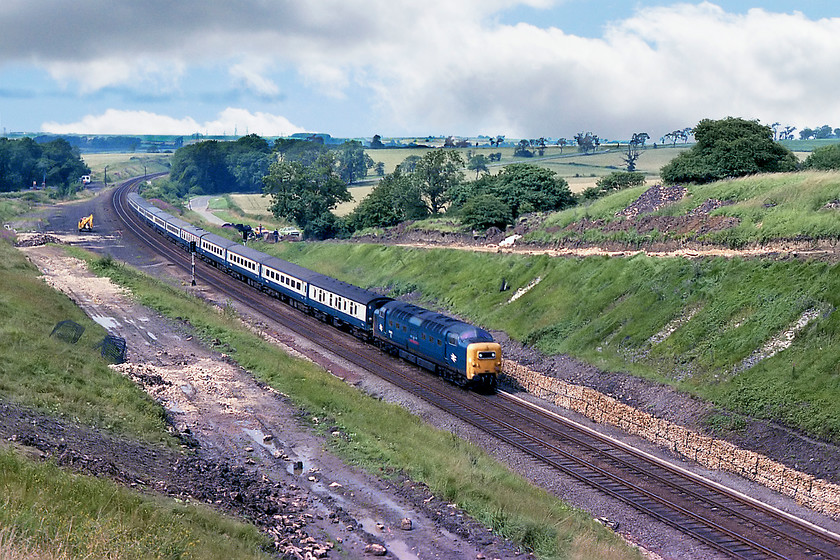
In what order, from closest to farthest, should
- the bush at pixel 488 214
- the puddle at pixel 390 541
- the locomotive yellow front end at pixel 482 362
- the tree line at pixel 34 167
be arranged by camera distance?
the puddle at pixel 390 541
the locomotive yellow front end at pixel 482 362
the bush at pixel 488 214
the tree line at pixel 34 167

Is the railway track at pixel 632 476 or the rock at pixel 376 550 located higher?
the rock at pixel 376 550

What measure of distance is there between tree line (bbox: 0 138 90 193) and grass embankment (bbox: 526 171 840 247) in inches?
5052

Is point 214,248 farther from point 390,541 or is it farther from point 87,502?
point 87,502

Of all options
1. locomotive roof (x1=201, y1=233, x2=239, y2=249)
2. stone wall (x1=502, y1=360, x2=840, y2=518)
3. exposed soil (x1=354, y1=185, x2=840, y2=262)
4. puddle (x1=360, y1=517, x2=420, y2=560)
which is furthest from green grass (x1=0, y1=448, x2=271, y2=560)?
locomotive roof (x1=201, y1=233, x2=239, y2=249)

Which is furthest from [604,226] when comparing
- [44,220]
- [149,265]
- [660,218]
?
[44,220]

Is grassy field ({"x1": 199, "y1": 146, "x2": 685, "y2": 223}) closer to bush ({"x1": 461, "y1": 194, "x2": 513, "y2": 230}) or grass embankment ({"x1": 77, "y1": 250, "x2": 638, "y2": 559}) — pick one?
bush ({"x1": 461, "y1": 194, "x2": 513, "y2": 230})

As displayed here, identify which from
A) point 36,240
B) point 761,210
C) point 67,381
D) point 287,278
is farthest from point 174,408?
point 36,240

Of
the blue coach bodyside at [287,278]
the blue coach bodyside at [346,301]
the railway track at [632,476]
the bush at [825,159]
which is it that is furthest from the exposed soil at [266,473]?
the bush at [825,159]

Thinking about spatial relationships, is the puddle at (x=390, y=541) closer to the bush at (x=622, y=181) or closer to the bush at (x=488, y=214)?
the bush at (x=488, y=214)

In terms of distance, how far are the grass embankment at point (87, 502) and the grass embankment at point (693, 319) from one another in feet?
71.8

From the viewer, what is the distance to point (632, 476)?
90.9ft

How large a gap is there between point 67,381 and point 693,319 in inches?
1101

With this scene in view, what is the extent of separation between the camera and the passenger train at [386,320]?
3722 centimetres

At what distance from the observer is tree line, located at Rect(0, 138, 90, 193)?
155500 mm
